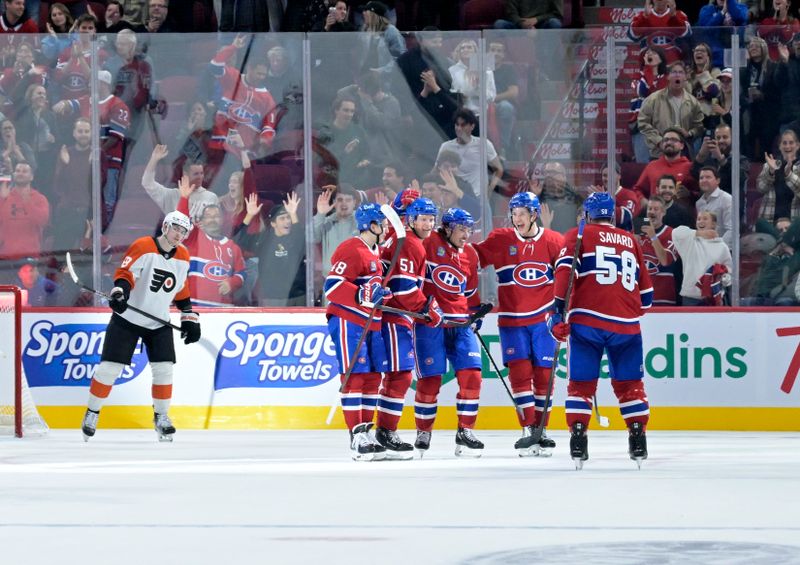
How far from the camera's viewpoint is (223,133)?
1030 cm

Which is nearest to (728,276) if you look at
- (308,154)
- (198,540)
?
(308,154)

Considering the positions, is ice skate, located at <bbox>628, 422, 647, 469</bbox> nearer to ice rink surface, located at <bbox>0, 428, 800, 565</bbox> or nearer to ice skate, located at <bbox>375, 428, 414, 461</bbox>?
ice rink surface, located at <bbox>0, 428, 800, 565</bbox>

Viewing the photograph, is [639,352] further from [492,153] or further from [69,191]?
[69,191]

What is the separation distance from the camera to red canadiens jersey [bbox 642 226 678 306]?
998 centimetres

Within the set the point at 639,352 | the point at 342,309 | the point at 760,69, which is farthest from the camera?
the point at 760,69

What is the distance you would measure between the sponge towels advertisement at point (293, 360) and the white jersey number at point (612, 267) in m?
2.38

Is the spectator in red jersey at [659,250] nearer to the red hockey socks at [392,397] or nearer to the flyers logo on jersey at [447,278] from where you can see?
the flyers logo on jersey at [447,278]

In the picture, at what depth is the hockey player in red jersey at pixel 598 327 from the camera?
746 centimetres

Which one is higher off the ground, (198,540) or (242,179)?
(242,179)

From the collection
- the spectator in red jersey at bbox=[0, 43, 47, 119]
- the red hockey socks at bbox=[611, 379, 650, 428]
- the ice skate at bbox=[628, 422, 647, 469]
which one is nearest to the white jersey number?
the red hockey socks at bbox=[611, 379, 650, 428]

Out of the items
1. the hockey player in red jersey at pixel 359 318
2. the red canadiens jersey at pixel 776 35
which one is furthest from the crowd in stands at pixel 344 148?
the hockey player in red jersey at pixel 359 318

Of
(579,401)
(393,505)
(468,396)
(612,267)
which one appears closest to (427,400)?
(468,396)

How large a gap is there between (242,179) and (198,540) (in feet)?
17.9

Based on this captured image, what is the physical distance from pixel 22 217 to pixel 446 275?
11.2ft
